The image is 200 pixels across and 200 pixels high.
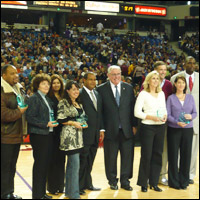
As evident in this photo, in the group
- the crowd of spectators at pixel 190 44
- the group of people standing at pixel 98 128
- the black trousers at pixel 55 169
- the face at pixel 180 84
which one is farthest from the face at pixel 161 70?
the crowd of spectators at pixel 190 44

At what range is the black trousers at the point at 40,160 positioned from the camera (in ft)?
14.2

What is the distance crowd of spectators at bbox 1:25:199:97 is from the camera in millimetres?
14586

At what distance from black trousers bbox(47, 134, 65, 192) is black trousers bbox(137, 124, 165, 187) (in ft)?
3.48

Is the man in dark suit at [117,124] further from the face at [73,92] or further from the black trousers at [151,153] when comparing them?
the face at [73,92]

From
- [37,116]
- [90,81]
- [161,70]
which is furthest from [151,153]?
[37,116]

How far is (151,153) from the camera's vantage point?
508cm

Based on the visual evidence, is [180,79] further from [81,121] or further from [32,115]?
[32,115]

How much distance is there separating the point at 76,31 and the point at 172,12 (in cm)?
927

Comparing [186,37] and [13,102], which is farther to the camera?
[186,37]

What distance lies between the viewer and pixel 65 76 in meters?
13.5

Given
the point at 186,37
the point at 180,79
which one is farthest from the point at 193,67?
the point at 186,37

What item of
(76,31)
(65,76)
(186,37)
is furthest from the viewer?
(186,37)

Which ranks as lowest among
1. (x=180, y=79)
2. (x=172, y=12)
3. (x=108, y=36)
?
(x=180, y=79)

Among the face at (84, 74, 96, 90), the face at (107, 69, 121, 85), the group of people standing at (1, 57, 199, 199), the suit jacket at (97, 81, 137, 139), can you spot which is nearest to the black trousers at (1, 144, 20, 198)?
the group of people standing at (1, 57, 199, 199)
